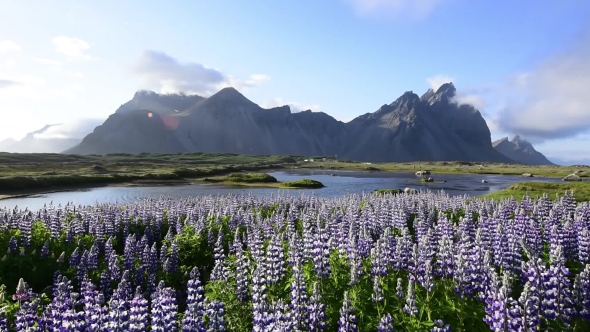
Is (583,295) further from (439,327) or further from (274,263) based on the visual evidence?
(274,263)

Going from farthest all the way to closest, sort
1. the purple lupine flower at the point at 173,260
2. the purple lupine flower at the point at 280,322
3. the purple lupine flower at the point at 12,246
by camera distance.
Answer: the purple lupine flower at the point at 12,246 < the purple lupine flower at the point at 173,260 < the purple lupine flower at the point at 280,322

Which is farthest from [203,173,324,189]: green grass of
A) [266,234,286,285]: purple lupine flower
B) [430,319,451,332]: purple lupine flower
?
[430,319,451,332]: purple lupine flower

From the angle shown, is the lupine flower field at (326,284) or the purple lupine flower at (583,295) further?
the purple lupine flower at (583,295)

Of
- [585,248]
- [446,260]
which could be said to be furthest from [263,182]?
[446,260]

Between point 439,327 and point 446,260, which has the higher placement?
point 446,260

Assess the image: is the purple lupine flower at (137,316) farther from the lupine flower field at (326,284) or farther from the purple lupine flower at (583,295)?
the purple lupine flower at (583,295)

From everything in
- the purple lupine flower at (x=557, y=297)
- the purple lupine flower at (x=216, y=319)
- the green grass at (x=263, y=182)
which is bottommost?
the green grass at (x=263, y=182)

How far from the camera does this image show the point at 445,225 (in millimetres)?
14414

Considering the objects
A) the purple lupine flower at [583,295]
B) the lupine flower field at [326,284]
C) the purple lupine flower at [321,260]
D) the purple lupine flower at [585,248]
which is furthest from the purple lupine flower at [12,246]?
the purple lupine flower at [585,248]

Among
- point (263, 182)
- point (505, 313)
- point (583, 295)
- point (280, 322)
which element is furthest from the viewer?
point (263, 182)

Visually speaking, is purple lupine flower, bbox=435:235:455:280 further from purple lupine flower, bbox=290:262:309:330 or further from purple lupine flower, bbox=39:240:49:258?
purple lupine flower, bbox=39:240:49:258

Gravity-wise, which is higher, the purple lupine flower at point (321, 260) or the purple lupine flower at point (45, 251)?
the purple lupine flower at point (321, 260)

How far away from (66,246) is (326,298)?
1439 centimetres

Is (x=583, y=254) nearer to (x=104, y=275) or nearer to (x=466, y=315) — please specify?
(x=466, y=315)
